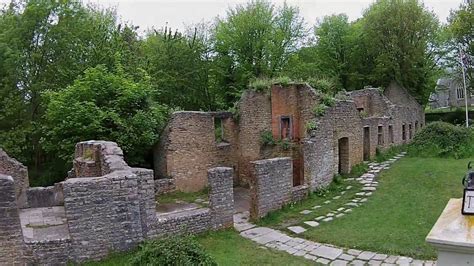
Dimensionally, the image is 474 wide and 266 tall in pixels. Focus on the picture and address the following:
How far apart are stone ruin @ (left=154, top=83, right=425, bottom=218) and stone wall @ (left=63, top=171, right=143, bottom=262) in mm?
5434

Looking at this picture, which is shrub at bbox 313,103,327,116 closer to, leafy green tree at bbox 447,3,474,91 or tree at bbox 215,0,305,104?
tree at bbox 215,0,305,104

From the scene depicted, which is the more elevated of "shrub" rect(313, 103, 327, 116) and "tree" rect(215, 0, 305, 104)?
"tree" rect(215, 0, 305, 104)

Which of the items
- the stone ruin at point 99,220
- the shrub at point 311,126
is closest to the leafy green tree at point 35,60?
the stone ruin at point 99,220

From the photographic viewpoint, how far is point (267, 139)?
15305 mm

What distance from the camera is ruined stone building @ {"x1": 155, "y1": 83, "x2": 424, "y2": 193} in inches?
542

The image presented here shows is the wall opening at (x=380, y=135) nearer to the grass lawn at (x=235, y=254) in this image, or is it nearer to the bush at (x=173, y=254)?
the grass lawn at (x=235, y=254)

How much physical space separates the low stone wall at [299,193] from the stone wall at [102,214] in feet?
16.9

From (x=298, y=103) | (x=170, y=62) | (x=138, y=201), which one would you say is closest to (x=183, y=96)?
(x=170, y=62)

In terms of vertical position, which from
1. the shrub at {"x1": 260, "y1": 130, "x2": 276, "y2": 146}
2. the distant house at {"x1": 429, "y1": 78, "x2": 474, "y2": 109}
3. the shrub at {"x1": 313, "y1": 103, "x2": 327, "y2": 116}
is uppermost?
the distant house at {"x1": 429, "y1": 78, "x2": 474, "y2": 109}

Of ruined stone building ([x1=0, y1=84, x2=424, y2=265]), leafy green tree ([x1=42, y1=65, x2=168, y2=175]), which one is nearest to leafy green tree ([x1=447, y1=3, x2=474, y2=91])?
ruined stone building ([x1=0, y1=84, x2=424, y2=265])

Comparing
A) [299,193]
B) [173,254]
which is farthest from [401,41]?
[173,254]

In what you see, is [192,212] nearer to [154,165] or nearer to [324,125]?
[324,125]

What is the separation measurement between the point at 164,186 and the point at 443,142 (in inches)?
498

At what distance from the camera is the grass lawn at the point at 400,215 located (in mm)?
8367
